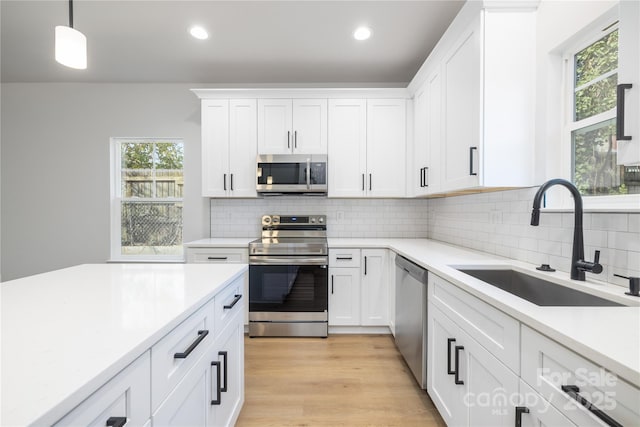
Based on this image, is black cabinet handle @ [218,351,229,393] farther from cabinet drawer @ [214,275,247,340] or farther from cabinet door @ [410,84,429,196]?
cabinet door @ [410,84,429,196]

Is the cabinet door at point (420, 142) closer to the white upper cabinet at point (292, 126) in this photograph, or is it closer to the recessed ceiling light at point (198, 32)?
the white upper cabinet at point (292, 126)

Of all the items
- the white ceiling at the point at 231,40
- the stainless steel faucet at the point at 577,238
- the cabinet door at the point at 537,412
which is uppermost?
the white ceiling at the point at 231,40

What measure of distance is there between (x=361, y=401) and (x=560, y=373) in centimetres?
139

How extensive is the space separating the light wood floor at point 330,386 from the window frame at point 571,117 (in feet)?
4.80

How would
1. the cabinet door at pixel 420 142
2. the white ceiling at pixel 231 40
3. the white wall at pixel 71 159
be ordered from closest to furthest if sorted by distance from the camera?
the white ceiling at pixel 231 40 < the cabinet door at pixel 420 142 < the white wall at pixel 71 159

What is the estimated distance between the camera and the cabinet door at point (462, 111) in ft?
5.75

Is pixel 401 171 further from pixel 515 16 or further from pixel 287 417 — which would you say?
pixel 287 417

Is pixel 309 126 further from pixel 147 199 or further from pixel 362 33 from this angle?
pixel 147 199

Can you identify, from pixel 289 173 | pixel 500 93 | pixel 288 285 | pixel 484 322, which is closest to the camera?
pixel 484 322

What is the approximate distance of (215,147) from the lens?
309 centimetres

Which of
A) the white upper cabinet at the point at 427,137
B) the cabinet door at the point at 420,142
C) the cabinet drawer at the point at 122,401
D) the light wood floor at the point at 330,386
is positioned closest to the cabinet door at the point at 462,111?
the white upper cabinet at the point at 427,137

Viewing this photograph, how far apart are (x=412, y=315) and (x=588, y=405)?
1.36 m

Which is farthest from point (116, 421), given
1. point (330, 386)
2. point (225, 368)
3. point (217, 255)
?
point (217, 255)

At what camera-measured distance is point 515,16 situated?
1.70 m
